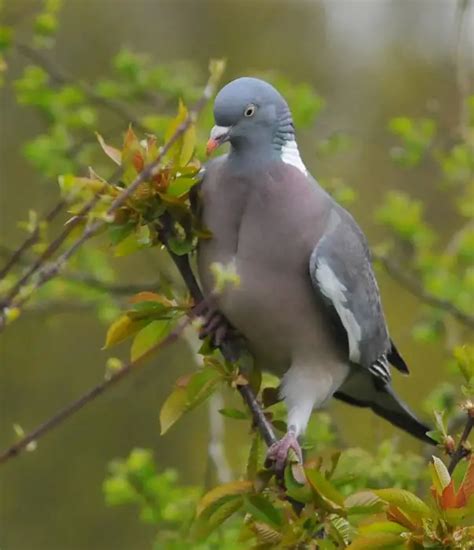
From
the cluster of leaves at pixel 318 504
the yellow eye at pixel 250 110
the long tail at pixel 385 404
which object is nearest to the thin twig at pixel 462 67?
the long tail at pixel 385 404

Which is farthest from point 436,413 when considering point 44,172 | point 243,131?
point 44,172

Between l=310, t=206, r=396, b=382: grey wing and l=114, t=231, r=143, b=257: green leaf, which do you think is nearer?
l=114, t=231, r=143, b=257: green leaf

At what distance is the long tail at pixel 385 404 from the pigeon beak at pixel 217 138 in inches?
35.4

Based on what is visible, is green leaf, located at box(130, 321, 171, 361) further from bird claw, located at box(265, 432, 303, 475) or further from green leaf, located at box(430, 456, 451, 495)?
green leaf, located at box(430, 456, 451, 495)

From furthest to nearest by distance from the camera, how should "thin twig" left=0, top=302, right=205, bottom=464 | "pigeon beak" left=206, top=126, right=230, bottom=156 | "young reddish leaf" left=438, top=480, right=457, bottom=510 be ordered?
"pigeon beak" left=206, top=126, right=230, bottom=156 < "young reddish leaf" left=438, top=480, right=457, bottom=510 < "thin twig" left=0, top=302, right=205, bottom=464

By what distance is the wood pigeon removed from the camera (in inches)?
101

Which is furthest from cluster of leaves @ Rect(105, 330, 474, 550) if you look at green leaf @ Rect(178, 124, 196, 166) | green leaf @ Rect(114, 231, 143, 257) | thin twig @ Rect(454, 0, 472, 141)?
thin twig @ Rect(454, 0, 472, 141)

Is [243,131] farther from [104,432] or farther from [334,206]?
[104,432]

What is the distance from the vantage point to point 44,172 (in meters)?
4.67

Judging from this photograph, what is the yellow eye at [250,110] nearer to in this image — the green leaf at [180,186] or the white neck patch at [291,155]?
the white neck patch at [291,155]

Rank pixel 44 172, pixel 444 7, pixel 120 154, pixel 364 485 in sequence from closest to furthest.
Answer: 1. pixel 120 154
2. pixel 364 485
3. pixel 44 172
4. pixel 444 7

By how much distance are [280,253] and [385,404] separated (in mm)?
765

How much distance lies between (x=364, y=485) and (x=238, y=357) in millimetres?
861

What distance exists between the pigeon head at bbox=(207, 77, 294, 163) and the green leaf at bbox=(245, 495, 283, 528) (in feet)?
2.25
